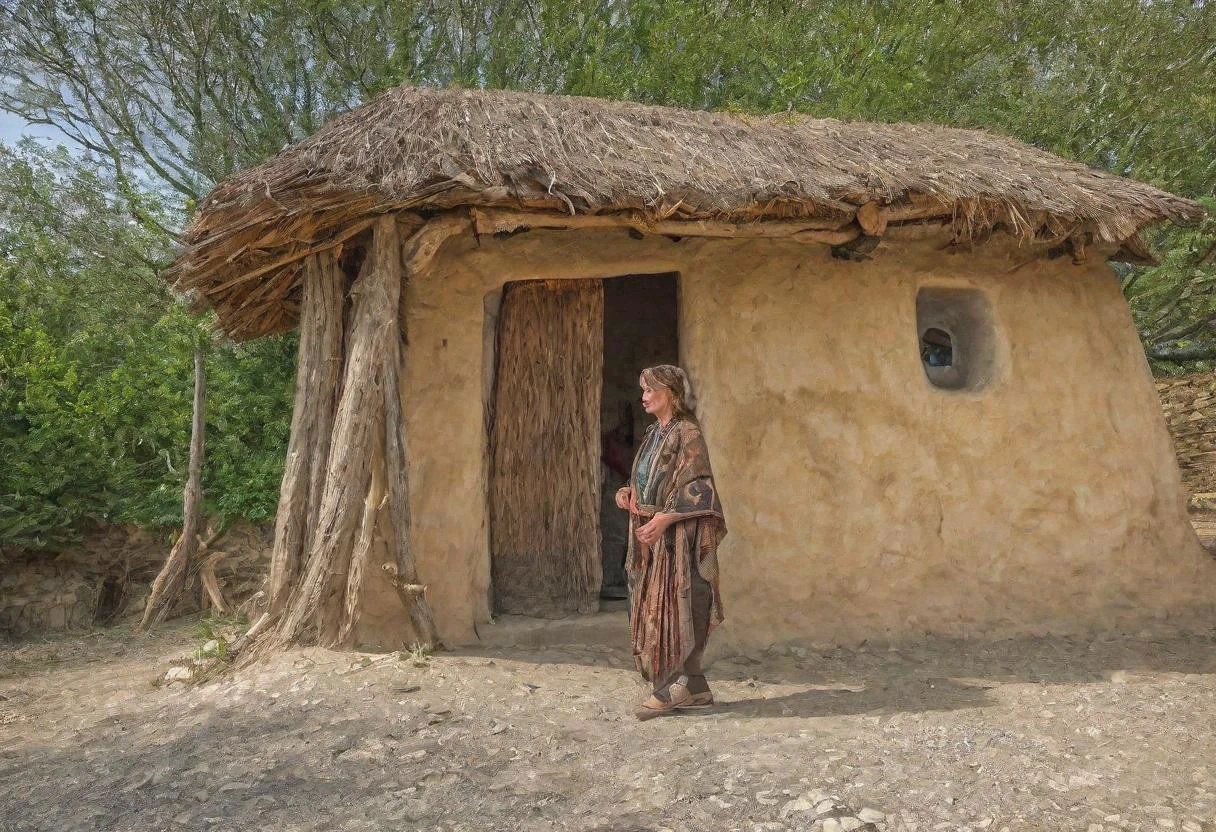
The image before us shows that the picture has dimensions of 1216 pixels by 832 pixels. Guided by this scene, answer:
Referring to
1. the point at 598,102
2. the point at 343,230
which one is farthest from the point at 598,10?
the point at 343,230

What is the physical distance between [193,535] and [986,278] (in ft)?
19.5

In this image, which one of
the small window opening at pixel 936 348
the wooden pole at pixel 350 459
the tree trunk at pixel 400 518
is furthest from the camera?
the small window opening at pixel 936 348

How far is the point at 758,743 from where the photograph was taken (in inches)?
132

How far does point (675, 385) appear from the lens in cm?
391

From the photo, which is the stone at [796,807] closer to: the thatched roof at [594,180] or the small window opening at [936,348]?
the thatched roof at [594,180]

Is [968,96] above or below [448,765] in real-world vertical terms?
above

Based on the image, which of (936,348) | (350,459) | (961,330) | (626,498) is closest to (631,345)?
(936,348)

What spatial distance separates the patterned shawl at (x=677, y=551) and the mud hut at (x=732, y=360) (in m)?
1.23

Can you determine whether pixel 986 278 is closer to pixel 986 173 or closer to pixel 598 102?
pixel 986 173

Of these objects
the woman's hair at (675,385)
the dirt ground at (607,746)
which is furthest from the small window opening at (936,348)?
the woman's hair at (675,385)

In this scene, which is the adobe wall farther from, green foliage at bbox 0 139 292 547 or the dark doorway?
green foliage at bbox 0 139 292 547


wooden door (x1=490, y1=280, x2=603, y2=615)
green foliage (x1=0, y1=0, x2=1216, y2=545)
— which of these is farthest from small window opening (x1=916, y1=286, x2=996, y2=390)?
green foliage (x1=0, y1=0, x2=1216, y2=545)

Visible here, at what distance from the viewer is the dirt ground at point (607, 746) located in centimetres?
281

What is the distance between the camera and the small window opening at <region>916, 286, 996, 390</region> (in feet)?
18.8
